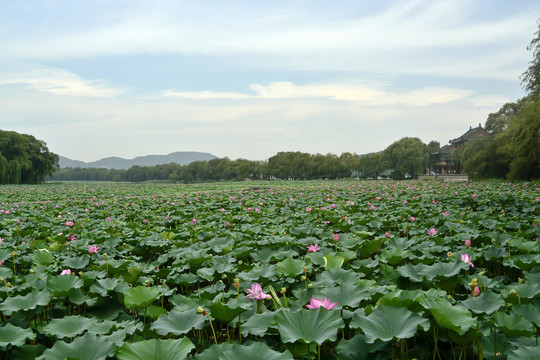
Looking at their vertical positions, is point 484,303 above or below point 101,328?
above

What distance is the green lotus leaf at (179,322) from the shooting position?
1.78m

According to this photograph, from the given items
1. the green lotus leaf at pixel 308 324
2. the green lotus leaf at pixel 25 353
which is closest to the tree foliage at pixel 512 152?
the green lotus leaf at pixel 308 324

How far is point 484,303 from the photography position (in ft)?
6.11

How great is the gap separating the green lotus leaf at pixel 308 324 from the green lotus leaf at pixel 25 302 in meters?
1.52

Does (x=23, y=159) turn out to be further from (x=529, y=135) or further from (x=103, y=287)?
(x=529, y=135)

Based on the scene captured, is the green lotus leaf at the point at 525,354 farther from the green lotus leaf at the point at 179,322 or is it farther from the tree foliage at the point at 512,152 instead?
the tree foliage at the point at 512,152

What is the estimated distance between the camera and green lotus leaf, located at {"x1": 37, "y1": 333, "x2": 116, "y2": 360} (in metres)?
1.54

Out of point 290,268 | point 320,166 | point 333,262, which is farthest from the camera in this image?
point 320,166

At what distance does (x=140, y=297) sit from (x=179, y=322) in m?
0.45

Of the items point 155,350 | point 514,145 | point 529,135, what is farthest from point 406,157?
point 155,350

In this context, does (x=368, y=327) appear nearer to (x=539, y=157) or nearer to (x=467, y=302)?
(x=467, y=302)

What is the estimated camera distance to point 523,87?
21.4m

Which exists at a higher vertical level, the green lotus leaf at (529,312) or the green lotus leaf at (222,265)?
the green lotus leaf at (529,312)

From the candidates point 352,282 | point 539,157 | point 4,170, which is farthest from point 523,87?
point 4,170
